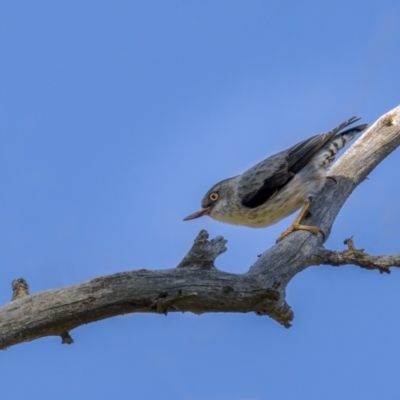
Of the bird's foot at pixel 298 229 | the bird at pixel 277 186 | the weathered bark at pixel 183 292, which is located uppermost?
the bird at pixel 277 186

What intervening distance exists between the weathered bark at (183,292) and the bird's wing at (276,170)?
1.43m

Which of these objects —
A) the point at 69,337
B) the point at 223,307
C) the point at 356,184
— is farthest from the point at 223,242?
the point at 356,184

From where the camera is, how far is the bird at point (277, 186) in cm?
938

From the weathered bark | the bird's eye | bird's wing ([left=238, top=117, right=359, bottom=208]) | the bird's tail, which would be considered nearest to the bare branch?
the weathered bark

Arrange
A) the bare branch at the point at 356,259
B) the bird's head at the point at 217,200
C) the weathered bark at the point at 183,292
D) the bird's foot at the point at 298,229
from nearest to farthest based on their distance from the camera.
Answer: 1. the weathered bark at the point at 183,292
2. the bare branch at the point at 356,259
3. the bird's foot at the point at 298,229
4. the bird's head at the point at 217,200

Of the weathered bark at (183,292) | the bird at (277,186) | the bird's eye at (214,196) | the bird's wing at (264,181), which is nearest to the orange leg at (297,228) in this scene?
the bird at (277,186)

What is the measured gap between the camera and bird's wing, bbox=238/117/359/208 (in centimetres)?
948

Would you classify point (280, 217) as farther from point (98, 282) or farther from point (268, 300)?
point (98, 282)

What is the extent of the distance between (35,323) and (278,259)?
8.95 feet

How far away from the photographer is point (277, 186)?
9.45 metres

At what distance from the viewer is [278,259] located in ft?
24.6

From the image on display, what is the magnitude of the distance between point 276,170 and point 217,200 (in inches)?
34.5

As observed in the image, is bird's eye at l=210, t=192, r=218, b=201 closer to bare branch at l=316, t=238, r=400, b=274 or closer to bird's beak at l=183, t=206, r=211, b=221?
bird's beak at l=183, t=206, r=211, b=221

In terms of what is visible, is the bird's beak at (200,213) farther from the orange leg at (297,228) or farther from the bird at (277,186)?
the orange leg at (297,228)
